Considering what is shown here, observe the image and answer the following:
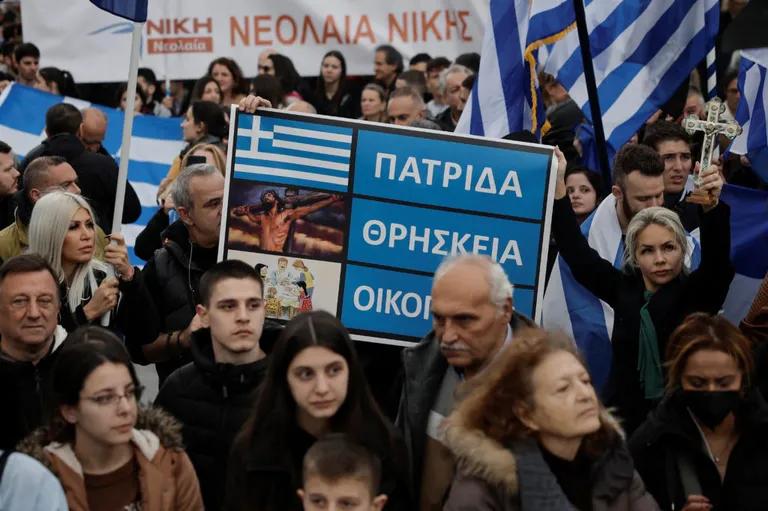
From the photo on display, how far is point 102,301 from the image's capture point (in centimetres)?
728

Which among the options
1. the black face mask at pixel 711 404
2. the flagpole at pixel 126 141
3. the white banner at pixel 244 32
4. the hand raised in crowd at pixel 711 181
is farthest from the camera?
the white banner at pixel 244 32

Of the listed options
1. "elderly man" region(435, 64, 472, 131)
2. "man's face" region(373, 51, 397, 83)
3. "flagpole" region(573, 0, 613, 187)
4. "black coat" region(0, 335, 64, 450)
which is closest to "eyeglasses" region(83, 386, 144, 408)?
"black coat" region(0, 335, 64, 450)

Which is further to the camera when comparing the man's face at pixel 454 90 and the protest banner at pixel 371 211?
the man's face at pixel 454 90

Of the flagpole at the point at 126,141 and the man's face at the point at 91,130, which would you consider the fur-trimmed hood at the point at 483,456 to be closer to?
the flagpole at the point at 126,141

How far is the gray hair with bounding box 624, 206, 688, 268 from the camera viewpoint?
7.02 metres

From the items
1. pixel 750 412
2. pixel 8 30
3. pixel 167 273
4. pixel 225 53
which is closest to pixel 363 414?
pixel 750 412

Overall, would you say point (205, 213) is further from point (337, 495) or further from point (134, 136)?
point (134, 136)

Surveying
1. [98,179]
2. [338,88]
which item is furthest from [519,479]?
[338,88]

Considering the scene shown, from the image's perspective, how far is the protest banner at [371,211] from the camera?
7.36m

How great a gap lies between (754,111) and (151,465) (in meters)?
4.92

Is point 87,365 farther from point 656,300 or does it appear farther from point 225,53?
point 225,53

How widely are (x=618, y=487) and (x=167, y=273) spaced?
10.2 ft

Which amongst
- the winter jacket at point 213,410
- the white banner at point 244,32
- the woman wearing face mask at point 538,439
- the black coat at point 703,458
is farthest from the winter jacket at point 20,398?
the white banner at point 244,32

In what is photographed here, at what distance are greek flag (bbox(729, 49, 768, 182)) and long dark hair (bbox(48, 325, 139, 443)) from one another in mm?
4347
